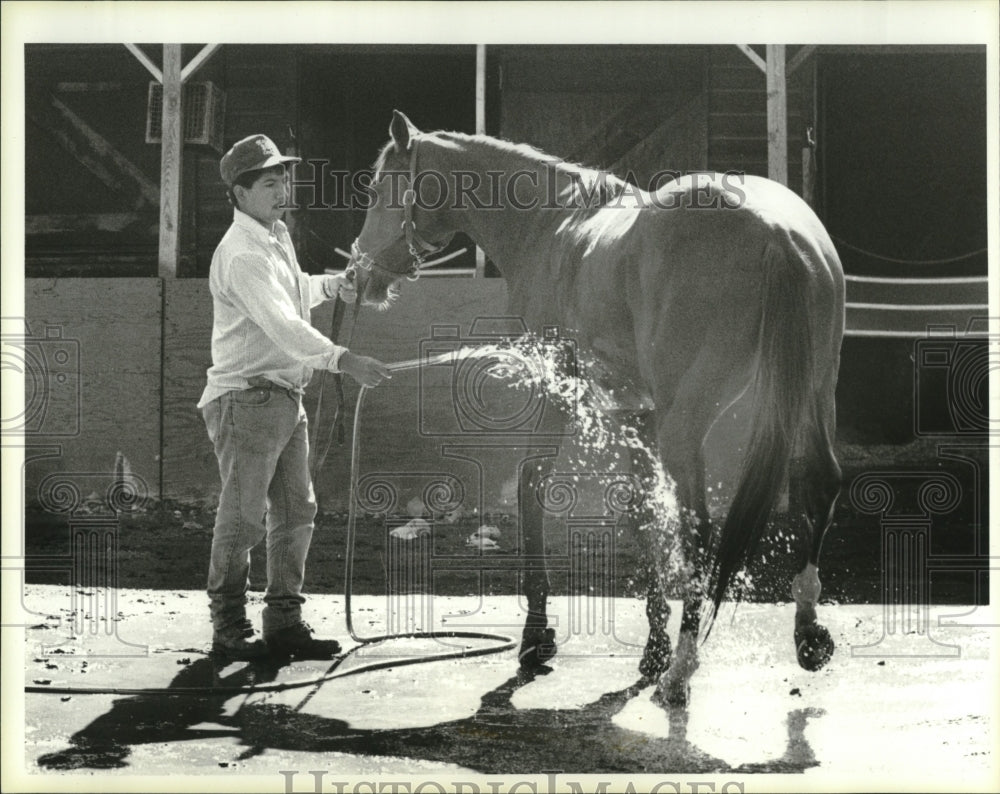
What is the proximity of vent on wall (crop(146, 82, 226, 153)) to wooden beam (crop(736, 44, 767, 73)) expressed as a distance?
8.33 feet

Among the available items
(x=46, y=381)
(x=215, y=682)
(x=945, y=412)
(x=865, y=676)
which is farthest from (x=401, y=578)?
(x=945, y=412)

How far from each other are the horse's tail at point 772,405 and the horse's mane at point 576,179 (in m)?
0.84

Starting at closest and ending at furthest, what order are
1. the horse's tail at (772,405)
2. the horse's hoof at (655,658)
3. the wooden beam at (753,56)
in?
the horse's tail at (772,405) < the horse's hoof at (655,658) < the wooden beam at (753,56)

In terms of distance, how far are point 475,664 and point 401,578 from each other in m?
0.94

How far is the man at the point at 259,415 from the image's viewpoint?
4.22m

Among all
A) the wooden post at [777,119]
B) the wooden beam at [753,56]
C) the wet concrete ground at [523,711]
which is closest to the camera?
the wet concrete ground at [523,711]

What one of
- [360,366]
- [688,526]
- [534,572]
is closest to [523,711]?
[534,572]

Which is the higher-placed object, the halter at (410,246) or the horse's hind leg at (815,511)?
the halter at (410,246)

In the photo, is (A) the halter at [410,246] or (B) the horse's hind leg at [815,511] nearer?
(B) the horse's hind leg at [815,511]

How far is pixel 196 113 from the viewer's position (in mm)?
6266

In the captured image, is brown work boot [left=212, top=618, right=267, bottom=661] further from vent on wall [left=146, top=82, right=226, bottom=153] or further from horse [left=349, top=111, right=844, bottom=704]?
vent on wall [left=146, top=82, right=226, bottom=153]

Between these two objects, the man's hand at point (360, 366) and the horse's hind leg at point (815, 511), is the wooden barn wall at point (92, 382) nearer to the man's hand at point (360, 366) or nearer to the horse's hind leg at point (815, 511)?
the man's hand at point (360, 366)

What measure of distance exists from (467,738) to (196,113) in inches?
150

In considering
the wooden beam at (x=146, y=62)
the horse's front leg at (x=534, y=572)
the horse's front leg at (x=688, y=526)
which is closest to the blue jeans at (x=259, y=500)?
the horse's front leg at (x=534, y=572)
